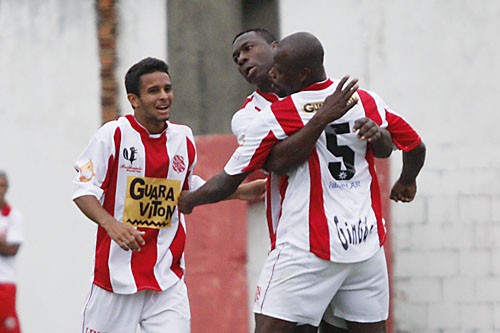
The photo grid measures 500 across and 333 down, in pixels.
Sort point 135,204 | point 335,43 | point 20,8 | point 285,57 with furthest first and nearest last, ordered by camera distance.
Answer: point 20,8, point 335,43, point 135,204, point 285,57

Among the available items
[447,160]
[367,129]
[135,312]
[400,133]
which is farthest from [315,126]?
[447,160]

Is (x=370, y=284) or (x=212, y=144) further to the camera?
(x=212, y=144)

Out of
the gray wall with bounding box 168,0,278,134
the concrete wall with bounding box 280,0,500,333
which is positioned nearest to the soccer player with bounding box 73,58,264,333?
the gray wall with bounding box 168,0,278,134

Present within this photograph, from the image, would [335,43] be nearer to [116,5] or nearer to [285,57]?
[116,5]

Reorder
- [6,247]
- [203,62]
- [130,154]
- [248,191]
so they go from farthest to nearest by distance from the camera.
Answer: [6,247] < [203,62] < [248,191] < [130,154]

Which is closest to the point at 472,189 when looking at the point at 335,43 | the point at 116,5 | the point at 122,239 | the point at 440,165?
the point at 440,165

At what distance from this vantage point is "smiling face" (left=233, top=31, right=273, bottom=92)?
7159 millimetres

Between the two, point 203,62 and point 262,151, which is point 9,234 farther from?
point 262,151

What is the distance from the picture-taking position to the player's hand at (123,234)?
265 inches

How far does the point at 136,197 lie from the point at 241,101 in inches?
135

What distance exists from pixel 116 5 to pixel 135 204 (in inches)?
147

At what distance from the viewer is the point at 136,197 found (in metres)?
7.07

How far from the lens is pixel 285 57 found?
6438 mm

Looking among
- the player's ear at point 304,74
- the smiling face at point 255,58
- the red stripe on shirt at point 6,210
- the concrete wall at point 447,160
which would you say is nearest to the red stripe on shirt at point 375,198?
the player's ear at point 304,74
